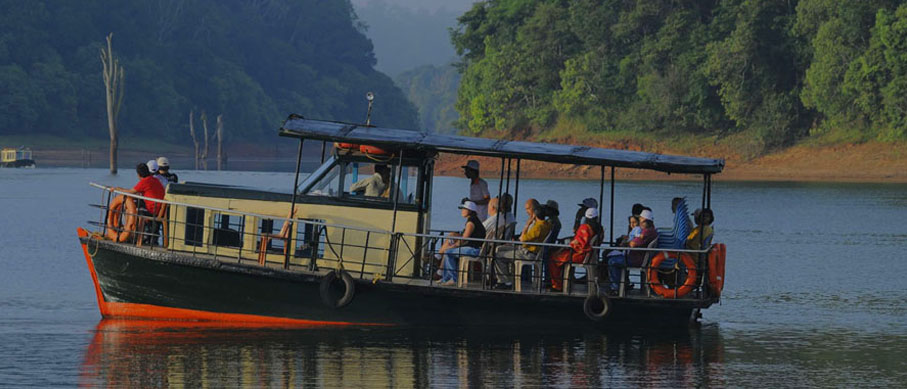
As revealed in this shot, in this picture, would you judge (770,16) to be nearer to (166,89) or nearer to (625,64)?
(625,64)

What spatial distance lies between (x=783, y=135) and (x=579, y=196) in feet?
60.3

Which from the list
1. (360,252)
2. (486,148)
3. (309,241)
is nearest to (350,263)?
(360,252)

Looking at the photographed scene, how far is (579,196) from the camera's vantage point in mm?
62625

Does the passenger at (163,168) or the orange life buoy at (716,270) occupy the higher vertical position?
the passenger at (163,168)

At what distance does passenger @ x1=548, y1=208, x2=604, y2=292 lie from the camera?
18.0 metres

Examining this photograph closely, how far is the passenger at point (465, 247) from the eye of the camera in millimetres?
17984

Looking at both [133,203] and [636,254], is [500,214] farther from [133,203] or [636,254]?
[133,203]

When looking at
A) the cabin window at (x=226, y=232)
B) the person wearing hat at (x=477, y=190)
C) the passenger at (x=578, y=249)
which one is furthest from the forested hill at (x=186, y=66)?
the passenger at (x=578, y=249)

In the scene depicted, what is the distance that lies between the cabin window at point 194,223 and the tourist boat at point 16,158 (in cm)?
8268

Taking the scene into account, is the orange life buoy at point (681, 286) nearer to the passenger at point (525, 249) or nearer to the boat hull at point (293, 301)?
the boat hull at point (293, 301)

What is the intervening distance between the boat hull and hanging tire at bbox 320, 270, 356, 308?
129mm

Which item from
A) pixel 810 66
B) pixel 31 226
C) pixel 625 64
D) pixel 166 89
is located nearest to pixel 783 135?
pixel 810 66

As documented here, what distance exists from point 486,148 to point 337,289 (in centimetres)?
284

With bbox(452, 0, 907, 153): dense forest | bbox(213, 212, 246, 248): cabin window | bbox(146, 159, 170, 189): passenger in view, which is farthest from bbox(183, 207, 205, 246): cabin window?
bbox(452, 0, 907, 153): dense forest
